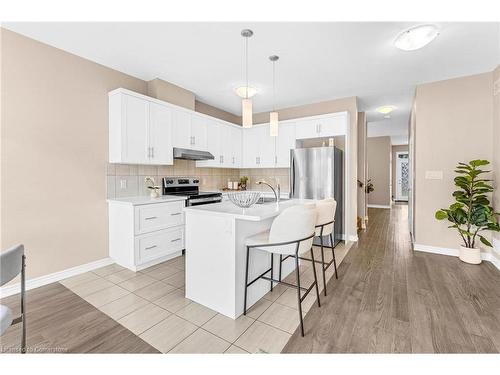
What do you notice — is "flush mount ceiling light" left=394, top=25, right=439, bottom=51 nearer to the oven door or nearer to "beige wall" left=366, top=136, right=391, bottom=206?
the oven door

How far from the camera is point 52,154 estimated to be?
101 inches

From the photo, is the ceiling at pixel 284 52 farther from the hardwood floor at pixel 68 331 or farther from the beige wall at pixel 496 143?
the hardwood floor at pixel 68 331

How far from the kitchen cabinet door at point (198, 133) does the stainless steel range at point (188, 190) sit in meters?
0.62

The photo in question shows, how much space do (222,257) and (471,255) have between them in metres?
3.50

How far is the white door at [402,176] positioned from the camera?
10.5 meters

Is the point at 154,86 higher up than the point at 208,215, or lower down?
higher up

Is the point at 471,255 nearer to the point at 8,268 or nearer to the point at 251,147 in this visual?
the point at 251,147

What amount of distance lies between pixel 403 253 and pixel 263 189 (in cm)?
292

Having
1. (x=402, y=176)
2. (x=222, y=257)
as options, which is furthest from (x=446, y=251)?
(x=402, y=176)

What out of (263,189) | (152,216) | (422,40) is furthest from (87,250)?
(422,40)

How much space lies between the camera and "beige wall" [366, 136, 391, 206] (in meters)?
8.93

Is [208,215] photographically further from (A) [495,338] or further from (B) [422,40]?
(B) [422,40]
